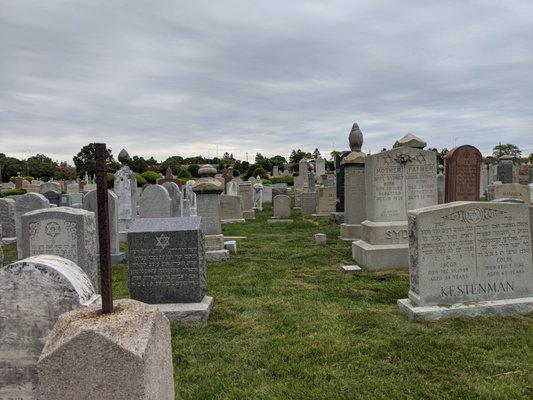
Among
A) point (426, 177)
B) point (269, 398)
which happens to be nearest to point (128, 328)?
point (269, 398)

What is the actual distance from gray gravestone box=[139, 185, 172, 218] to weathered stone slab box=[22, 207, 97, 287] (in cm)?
540

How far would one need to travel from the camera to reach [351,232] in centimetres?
1252

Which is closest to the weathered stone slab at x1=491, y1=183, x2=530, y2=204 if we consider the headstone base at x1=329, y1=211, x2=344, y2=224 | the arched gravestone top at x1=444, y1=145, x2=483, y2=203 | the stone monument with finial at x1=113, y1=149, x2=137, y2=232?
the headstone base at x1=329, y1=211, x2=344, y2=224

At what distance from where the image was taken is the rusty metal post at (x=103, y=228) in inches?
91.4

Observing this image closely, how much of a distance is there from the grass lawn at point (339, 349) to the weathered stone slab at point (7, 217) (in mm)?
9603

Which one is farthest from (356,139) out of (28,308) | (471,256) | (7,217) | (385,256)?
(28,308)

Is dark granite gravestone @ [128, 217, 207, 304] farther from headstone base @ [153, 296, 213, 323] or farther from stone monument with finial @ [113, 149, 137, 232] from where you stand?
stone monument with finial @ [113, 149, 137, 232]

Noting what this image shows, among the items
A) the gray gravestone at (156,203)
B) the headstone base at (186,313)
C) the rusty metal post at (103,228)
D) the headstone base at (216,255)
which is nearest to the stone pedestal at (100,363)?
the rusty metal post at (103,228)

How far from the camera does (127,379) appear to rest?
2.07 m

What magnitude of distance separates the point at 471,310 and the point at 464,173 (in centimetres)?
559

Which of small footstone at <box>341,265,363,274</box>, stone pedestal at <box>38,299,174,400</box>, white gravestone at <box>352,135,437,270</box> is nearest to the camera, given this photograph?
stone pedestal at <box>38,299,174,400</box>

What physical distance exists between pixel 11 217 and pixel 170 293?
11656 mm

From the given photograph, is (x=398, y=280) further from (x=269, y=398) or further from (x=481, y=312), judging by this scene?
(x=269, y=398)

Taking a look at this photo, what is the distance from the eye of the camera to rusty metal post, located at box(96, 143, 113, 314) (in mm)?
2322
